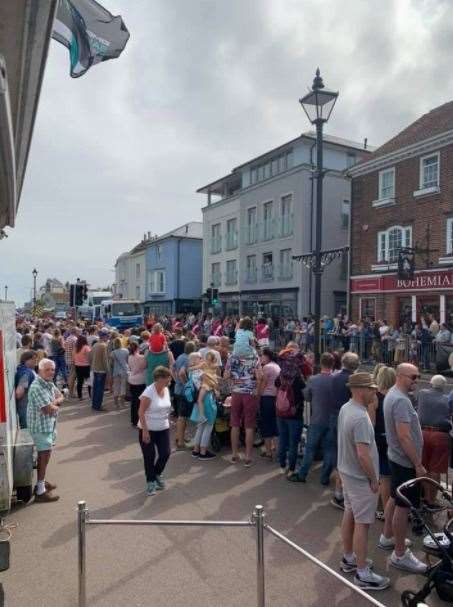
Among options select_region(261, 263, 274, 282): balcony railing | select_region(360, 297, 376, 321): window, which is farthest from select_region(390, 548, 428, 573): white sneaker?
select_region(261, 263, 274, 282): balcony railing

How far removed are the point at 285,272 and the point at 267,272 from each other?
2022mm

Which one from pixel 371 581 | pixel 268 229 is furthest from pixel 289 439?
pixel 268 229

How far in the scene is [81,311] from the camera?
48.9 meters

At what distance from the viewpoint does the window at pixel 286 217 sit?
30031 millimetres

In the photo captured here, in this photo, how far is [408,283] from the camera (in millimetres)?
21016

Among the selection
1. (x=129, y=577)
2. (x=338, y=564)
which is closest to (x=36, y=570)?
(x=129, y=577)

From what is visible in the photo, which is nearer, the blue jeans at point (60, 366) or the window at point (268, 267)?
the blue jeans at point (60, 366)

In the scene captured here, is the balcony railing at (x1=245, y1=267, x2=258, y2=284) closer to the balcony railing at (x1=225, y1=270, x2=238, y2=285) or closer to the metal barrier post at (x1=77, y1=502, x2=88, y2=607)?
the balcony railing at (x1=225, y1=270, x2=238, y2=285)

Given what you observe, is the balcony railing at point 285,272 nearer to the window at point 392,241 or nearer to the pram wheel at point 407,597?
the window at point 392,241

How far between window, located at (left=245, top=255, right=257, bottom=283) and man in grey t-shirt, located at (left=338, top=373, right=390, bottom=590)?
29.1 meters

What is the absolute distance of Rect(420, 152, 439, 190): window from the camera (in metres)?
20.4

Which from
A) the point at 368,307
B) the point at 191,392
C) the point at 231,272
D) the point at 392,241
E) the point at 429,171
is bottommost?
the point at 191,392

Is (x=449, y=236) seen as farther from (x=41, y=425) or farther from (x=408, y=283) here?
(x=41, y=425)

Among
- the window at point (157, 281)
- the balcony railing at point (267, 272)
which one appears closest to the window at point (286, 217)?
the balcony railing at point (267, 272)
